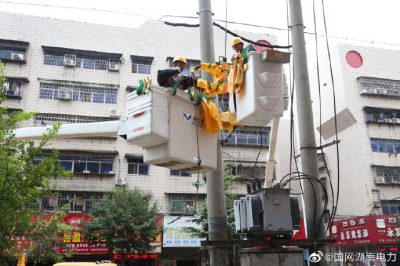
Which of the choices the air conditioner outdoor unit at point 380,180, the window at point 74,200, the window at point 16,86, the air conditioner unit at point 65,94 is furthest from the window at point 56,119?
the air conditioner outdoor unit at point 380,180

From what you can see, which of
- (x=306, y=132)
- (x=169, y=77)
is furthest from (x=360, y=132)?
(x=169, y=77)

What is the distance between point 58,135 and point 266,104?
343 centimetres

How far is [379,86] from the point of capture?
31.8 metres

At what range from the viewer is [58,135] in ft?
21.2

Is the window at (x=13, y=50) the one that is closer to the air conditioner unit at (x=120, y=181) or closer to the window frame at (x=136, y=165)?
the window frame at (x=136, y=165)

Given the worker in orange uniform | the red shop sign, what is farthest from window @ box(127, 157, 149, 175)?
Result: the worker in orange uniform

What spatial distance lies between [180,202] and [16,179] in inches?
786

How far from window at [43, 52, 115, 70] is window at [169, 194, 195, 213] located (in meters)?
9.66

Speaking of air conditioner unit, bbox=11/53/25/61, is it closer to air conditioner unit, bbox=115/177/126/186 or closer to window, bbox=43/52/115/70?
window, bbox=43/52/115/70

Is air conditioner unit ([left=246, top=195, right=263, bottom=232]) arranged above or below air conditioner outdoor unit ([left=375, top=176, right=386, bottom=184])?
below

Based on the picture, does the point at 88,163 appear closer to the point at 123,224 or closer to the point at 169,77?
the point at 123,224

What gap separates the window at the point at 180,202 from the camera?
26188 mm

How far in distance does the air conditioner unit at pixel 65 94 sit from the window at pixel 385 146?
68.7 ft

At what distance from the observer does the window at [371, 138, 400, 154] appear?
2997cm
